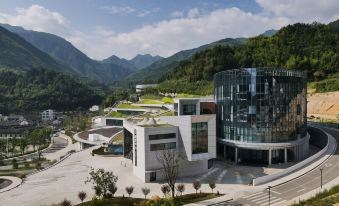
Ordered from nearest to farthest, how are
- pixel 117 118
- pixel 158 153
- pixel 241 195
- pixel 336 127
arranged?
pixel 241 195, pixel 158 153, pixel 336 127, pixel 117 118

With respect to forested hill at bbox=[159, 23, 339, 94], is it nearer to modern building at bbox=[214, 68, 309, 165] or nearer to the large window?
modern building at bbox=[214, 68, 309, 165]

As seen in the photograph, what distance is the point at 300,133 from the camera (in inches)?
2422

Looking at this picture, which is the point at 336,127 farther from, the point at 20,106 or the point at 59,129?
the point at 20,106

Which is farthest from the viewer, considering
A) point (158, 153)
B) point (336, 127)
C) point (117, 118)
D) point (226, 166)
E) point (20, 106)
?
point (20, 106)

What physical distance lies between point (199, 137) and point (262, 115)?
12.2 m

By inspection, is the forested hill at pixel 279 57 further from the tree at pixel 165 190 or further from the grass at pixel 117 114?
the tree at pixel 165 190

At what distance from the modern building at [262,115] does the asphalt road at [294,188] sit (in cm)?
850

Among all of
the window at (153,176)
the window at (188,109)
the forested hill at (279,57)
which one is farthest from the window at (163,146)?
the forested hill at (279,57)

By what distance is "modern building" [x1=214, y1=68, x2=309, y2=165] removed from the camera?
188 ft

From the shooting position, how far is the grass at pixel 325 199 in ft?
117

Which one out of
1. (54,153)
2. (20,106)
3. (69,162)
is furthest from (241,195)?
(20,106)

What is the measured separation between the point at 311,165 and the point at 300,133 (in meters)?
10.3

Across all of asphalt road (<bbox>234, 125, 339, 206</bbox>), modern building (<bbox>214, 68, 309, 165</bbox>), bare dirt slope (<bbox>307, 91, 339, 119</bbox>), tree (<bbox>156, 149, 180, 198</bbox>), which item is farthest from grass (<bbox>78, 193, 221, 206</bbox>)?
bare dirt slope (<bbox>307, 91, 339, 119</bbox>)

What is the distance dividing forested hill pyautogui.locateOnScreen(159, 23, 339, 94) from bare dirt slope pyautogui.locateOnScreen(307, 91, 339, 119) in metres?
10.9
